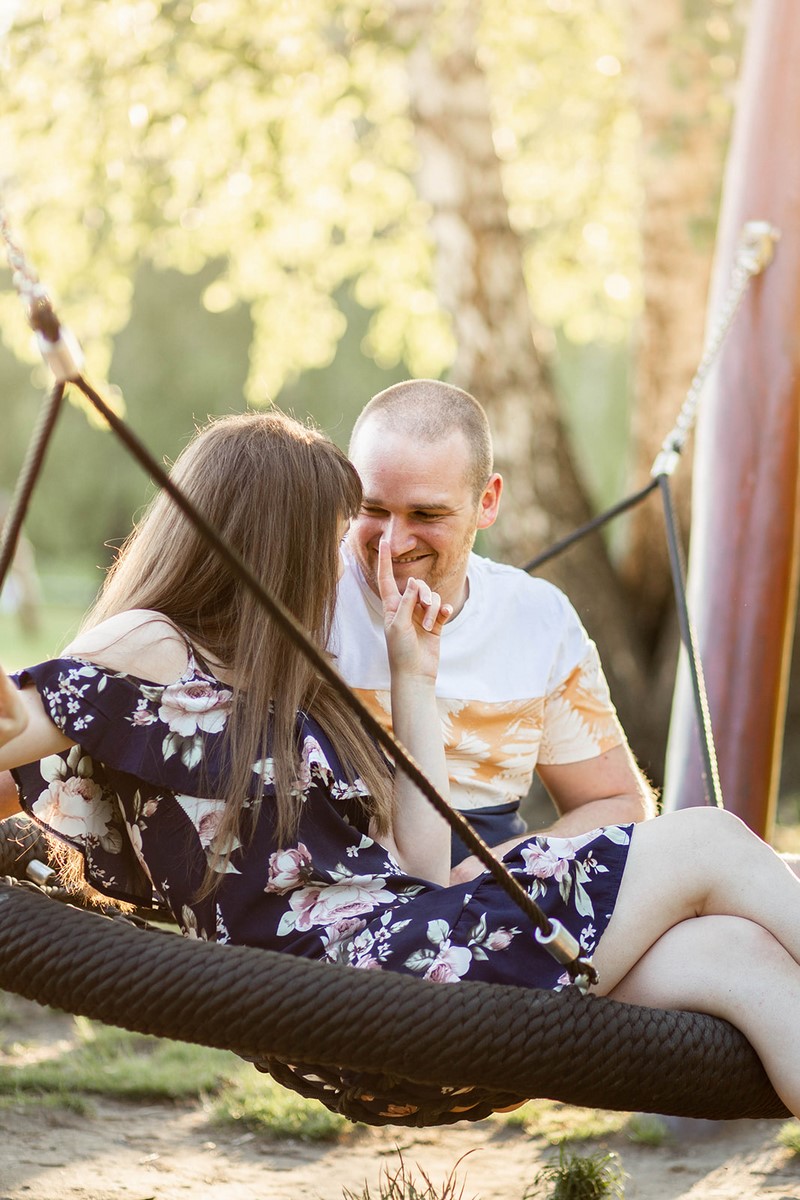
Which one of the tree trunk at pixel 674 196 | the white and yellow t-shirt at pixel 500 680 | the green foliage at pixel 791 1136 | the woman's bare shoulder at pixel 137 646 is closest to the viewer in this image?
the woman's bare shoulder at pixel 137 646

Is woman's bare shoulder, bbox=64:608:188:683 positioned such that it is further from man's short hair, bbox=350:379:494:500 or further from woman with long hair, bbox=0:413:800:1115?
man's short hair, bbox=350:379:494:500

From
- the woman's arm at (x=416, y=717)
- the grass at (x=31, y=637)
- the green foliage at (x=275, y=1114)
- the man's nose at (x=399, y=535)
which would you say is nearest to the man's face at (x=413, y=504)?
the man's nose at (x=399, y=535)

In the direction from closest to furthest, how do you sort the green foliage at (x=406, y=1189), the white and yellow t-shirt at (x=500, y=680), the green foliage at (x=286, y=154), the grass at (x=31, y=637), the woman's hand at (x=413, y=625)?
the woman's hand at (x=413, y=625) < the green foliage at (x=406, y=1189) < the white and yellow t-shirt at (x=500, y=680) < the green foliage at (x=286, y=154) < the grass at (x=31, y=637)

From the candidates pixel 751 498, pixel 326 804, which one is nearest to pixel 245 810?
pixel 326 804

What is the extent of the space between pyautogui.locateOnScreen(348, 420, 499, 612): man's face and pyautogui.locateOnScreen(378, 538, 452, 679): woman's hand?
0.17 metres

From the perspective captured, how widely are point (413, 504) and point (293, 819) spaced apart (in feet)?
2.33

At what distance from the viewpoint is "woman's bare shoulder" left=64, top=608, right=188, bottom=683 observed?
1.64m

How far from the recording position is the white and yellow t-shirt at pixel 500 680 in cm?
232

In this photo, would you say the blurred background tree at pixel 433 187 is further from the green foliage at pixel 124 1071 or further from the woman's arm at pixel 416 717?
the green foliage at pixel 124 1071

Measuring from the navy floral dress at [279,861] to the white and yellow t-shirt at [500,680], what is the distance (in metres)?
0.55

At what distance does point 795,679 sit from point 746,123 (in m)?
2.77

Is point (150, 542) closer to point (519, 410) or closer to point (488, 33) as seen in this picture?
point (519, 410)

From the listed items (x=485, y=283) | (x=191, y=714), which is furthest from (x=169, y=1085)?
(x=485, y=283)

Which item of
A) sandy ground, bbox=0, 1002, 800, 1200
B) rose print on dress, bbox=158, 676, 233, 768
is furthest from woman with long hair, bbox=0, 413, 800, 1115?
sandy ground, bbox=0, 1002, 800, 1200
